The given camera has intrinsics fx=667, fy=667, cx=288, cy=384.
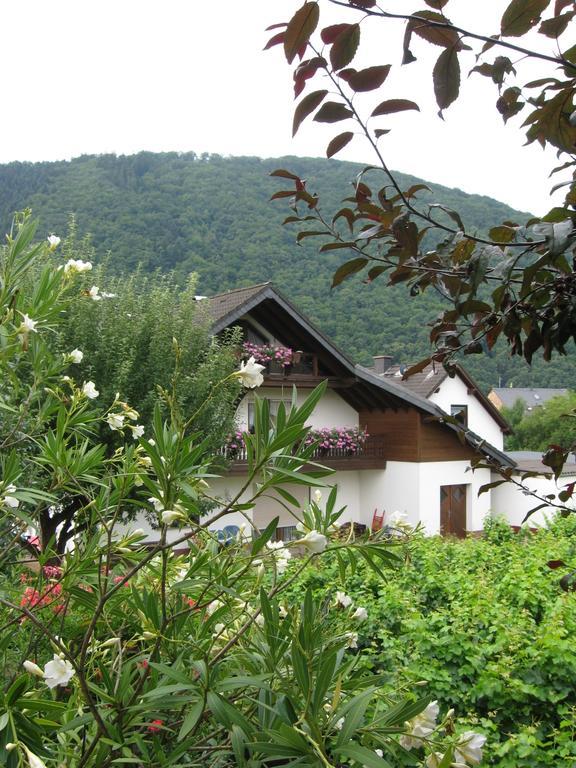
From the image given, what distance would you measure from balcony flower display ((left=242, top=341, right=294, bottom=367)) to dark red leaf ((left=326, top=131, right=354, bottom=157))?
13366 millimetres

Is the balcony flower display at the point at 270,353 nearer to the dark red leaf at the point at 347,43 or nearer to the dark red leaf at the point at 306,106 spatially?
the dark red leaf at the point at 306,106

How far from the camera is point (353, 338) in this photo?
29641 millimetres

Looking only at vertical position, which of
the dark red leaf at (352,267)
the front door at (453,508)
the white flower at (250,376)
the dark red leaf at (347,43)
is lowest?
the front door at (453,508)

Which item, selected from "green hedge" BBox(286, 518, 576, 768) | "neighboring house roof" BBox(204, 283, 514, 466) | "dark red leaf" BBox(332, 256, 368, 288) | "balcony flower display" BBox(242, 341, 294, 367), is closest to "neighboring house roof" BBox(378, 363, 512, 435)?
"neighboring house roof" BBox(204, 283, 514, 466)

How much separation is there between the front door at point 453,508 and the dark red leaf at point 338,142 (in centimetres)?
1807

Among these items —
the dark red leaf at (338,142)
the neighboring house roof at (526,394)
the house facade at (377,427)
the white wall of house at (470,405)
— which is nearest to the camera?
the dark red leaf at (338,142)

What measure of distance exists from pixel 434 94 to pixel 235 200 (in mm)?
42024

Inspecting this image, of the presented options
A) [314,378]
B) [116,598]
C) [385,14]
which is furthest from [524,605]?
[314,378]

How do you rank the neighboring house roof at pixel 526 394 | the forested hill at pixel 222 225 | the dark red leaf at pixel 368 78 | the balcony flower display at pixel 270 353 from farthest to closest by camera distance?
the neighboring house roof at pixel 526 394 → the forested hill at pixel 222 225 → the balcony flower display at pixel 270 353 → the dark red leaf at pixel 368 78

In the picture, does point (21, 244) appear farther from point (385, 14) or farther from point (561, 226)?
point (561, 226)

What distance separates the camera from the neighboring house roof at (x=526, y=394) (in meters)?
55.5

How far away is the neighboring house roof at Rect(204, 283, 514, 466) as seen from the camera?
585 inches

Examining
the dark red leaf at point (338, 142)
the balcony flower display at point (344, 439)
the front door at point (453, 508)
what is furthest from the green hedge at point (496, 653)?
the front door at point (453, 508)

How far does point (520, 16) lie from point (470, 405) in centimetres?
1979
